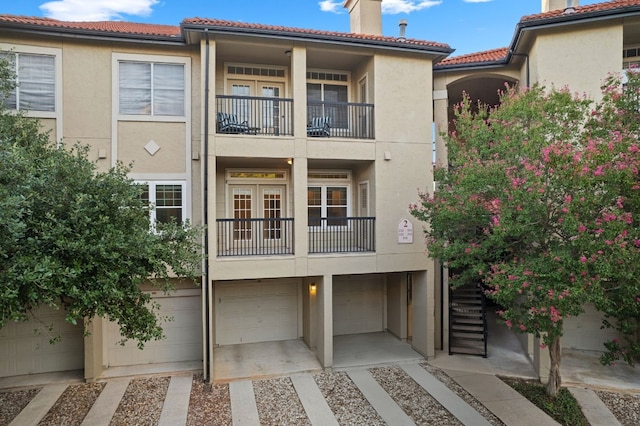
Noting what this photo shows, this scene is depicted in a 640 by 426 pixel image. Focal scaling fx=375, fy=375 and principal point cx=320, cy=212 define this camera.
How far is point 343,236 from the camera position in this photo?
1228cm

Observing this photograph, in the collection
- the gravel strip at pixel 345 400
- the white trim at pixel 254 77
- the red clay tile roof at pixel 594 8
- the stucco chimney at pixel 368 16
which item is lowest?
the gravel strip at pixel 345 400

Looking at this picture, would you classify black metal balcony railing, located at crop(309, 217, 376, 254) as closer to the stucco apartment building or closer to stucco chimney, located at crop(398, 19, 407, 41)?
the stucco apartment building

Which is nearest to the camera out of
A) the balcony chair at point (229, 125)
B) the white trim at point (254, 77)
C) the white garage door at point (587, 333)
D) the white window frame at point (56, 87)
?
the white window frame at point (56, 87)

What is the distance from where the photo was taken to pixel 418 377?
10234mm

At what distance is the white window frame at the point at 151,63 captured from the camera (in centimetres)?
1043

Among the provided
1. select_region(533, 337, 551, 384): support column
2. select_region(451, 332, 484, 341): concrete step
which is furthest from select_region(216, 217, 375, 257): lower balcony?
select_region(533, 337, 551, 384): support column

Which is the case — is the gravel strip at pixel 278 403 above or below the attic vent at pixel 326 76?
below

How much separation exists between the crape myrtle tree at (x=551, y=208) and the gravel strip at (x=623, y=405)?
4.30 feet

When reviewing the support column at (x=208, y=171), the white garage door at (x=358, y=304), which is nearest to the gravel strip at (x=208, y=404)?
the support column at (x=208, y=171)

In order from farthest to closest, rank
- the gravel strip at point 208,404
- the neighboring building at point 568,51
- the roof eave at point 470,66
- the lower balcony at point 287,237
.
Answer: the roof eave at point 470,66 → the lower balcony at point 287,237 → the neighboring building at point 568,51 → the gravel strip at point 208,404

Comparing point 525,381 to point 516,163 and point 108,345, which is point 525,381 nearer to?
point 516,163

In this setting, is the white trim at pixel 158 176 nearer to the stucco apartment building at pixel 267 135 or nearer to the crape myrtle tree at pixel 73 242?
the stucco apartment building at pixel 267 135

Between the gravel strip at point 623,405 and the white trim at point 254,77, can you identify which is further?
the white trim at point 254,77

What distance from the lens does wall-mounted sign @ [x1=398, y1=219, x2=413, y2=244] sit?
11266 millimetres
